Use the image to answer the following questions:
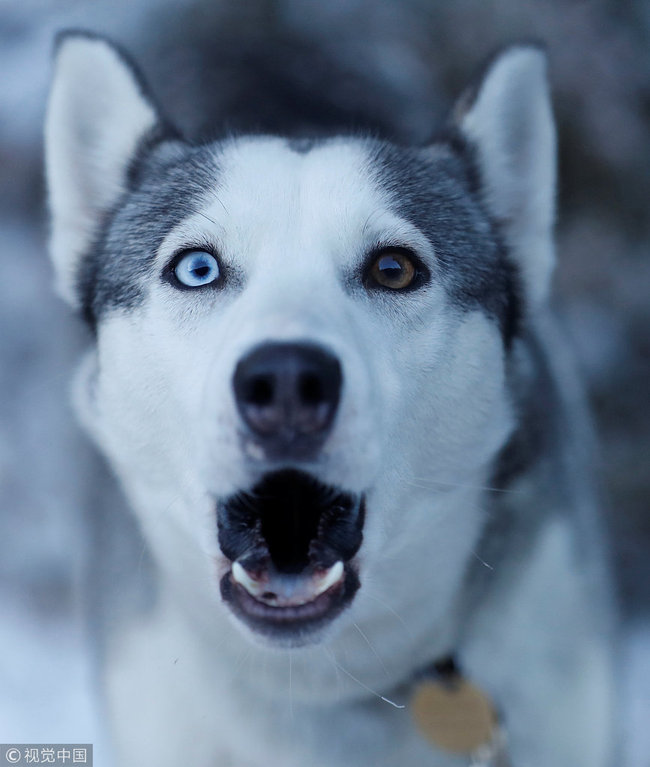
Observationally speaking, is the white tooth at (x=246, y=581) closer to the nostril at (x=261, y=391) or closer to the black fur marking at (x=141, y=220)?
the nostril at (x=261, y=391)

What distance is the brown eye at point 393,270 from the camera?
5.24 feet

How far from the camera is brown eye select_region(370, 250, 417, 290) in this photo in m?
1.60

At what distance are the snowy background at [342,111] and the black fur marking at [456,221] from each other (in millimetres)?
925

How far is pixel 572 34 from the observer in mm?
3059

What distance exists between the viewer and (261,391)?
1.23m

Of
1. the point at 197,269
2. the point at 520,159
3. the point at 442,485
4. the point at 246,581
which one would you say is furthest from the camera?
the point at 520,159

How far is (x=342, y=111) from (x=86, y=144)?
1170 millimetres

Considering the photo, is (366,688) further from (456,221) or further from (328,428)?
(456,221)

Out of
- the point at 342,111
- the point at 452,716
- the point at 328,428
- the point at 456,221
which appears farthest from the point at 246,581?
the point at 342,111

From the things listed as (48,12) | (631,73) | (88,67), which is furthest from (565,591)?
(48,12)

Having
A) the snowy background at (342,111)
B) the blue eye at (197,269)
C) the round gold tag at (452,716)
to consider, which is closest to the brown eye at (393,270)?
the blue eye at (197,269)

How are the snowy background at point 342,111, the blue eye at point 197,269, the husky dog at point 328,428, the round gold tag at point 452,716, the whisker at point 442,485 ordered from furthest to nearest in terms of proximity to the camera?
the snowy background at point 342,111 < the round gold tag at point 452,716 < the whisker at point 442,485 < the blue eye at point 197,269 < the husky dog at point 328,428

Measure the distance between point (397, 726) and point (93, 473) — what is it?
1584 millimetres

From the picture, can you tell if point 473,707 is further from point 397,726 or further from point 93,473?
point 93,473
